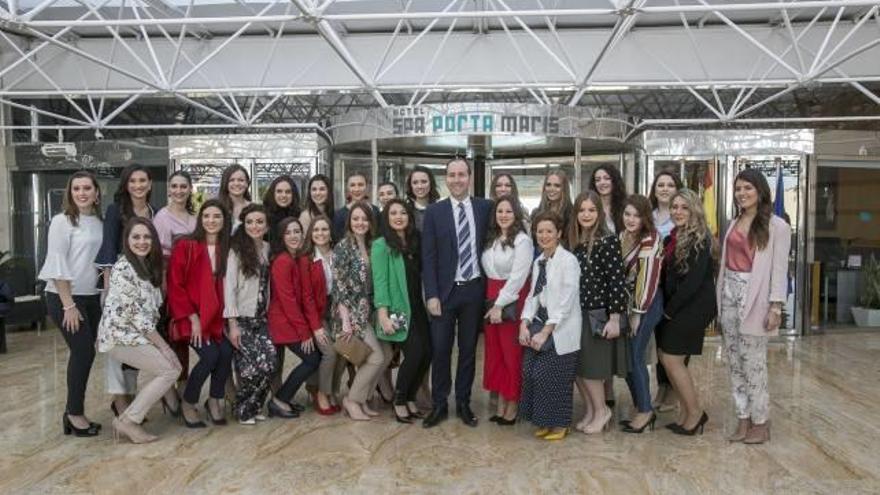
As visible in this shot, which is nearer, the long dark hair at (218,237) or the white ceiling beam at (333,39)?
the long dark hair at (218,237)

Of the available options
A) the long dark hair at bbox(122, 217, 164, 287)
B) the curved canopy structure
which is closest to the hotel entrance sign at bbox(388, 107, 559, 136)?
the curved canopy structure

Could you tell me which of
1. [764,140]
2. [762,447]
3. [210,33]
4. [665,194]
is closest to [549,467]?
[762,447]

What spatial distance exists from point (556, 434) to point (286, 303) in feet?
6.50

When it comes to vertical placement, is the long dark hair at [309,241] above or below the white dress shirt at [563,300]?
above

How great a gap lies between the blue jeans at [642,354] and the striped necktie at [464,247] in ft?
3.80

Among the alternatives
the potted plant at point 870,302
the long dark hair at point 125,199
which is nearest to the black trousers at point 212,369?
the long dark hair at point 125,199

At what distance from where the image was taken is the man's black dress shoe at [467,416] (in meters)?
4.68

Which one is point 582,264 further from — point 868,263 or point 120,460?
point 868,263

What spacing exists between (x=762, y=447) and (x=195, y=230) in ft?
12.8

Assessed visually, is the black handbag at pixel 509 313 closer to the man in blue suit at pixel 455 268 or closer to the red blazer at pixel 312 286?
the man in blue suit at pixel 455 268

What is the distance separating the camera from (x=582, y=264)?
14.1 ft

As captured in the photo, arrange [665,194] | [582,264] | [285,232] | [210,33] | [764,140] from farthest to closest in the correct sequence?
1. [210,33]
2. [764,140]
3. [665,194]
4. [285,232]
5. [582,264]

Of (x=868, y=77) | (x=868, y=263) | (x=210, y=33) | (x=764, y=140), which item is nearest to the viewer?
(x=764, y=140)

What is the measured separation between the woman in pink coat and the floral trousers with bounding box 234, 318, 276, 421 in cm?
301
